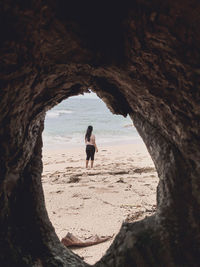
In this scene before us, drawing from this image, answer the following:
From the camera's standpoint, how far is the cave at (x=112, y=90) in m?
1.50

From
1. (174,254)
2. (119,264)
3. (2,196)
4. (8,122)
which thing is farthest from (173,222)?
(8,122)

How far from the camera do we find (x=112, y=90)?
299 cm

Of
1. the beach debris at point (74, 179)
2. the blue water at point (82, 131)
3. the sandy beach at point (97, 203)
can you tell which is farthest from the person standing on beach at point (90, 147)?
the blue water at point (82, 131)

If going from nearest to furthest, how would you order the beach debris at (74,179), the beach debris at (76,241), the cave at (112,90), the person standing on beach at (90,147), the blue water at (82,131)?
the cave at (112,90) → the beach debris at (76,241) → the beach debris at (74,179) → the person standing on beach at (90,147) → the blue water at (82,131)

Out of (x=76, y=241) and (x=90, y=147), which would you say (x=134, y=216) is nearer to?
(x=76, y=241)

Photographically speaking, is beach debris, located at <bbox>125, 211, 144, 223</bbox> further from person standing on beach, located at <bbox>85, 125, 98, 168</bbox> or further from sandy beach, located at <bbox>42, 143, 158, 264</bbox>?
person standing on beach, located at <bbox>85, 125, 98, 168</bbox>

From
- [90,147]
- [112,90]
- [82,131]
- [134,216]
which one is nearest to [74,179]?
[90,147]

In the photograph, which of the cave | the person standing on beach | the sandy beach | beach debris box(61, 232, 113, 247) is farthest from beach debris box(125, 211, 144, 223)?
the person standing on beach

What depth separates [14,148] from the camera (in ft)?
6.91

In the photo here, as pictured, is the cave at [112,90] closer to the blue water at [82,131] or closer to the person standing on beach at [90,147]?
the person standing on beach at [90,147]

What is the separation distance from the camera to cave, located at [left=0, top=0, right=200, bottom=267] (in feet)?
4.91

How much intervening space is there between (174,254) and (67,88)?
1.99m

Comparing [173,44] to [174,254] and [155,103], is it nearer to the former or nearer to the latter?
[155,103]

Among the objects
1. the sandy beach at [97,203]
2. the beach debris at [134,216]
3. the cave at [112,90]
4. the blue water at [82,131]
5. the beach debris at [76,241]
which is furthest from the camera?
the blue water at [82,131]
